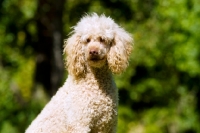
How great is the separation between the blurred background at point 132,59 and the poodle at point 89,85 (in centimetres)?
751

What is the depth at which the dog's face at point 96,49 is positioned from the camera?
20.1 feet

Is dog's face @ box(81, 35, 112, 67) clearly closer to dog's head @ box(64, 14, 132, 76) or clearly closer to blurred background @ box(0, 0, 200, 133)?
dog's head @ box(64, 14, 132, 76)

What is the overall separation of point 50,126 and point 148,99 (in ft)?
58.3

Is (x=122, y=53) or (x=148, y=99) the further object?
(x=148, y=99)

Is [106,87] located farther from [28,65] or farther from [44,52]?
[28,65]

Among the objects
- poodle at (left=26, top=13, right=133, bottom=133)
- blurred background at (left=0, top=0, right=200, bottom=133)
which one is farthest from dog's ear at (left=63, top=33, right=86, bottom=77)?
blurred background at (left=0, top=0, right=200, bottom=133)

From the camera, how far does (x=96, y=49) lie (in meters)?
6.09

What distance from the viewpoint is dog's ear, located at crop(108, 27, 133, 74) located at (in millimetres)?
6238

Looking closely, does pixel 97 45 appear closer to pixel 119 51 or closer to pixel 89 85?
pixel 119 51

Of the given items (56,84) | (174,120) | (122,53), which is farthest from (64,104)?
(174,120)

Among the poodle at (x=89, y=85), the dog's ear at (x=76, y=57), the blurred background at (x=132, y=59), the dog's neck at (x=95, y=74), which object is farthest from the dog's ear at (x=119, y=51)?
the blurred background at (x=132, y=59)

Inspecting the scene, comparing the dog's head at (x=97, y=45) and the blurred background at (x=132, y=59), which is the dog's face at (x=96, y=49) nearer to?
the dog's head at (x=97, y=45)

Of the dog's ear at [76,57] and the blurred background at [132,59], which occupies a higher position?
the blurred background at [132,59]

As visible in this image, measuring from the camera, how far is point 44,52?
14328 mm
